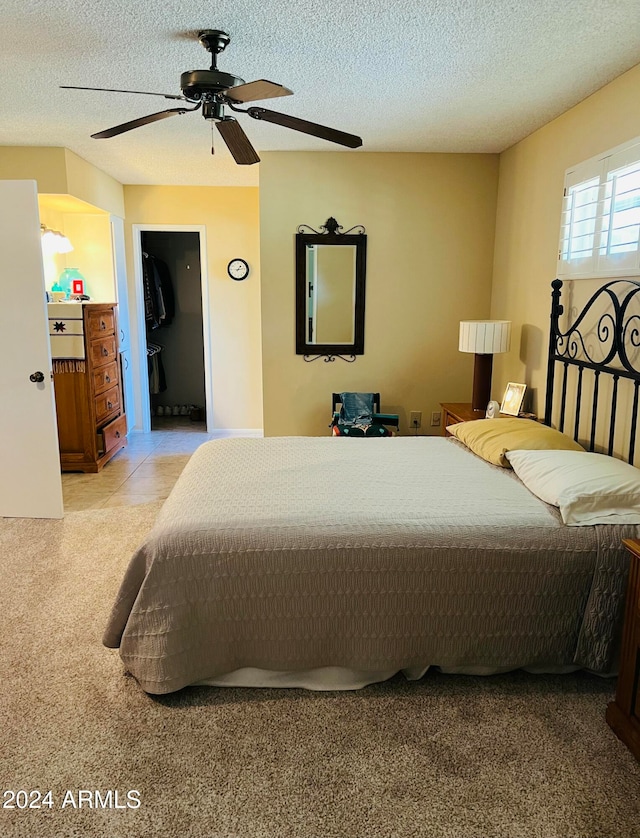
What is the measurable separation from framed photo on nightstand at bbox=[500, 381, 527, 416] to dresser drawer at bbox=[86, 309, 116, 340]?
10.6 feet

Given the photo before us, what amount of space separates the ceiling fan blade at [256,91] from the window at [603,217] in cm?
165

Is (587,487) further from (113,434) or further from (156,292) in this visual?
(156,292)

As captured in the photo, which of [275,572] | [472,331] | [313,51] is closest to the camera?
[275,572]

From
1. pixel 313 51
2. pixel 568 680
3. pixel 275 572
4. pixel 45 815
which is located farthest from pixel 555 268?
pixel 45 815

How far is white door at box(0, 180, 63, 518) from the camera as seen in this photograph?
11.4ft

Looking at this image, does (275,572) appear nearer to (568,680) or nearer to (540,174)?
(568,680)

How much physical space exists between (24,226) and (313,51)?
1927 mm

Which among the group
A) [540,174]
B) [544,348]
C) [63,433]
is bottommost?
[63,433]

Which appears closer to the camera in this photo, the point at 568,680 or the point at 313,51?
the point at 568,680

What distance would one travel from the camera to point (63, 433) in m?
4.89

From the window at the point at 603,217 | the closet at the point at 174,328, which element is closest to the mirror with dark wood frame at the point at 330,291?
the window at the point at 603,217

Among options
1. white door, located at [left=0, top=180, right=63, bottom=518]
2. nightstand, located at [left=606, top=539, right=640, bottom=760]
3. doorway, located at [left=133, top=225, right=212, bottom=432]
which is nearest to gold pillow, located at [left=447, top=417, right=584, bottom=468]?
nightstand, located at [left=606, top=539, right=640, bottom=760]

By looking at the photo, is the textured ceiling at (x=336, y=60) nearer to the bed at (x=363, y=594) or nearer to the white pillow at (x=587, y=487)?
the white pillow at (x=587, y=487)

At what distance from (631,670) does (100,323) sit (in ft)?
15.0
